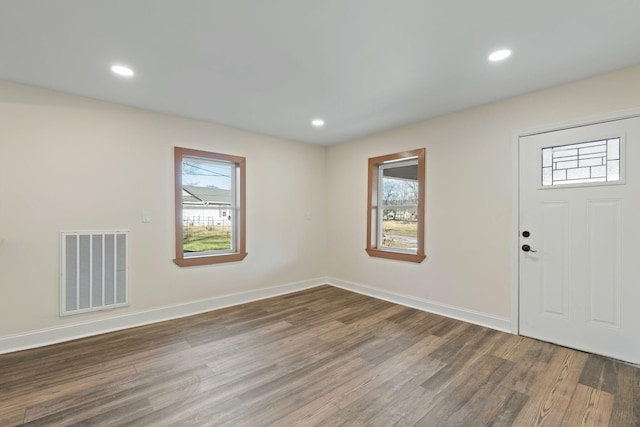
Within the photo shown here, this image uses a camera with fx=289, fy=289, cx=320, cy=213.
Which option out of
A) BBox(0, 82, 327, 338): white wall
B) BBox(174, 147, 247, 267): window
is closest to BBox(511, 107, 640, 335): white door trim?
BBox(0, 82, 327, 338): white wall

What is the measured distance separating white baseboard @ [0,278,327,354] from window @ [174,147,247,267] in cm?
55

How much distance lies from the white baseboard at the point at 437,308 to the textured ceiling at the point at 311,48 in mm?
2439

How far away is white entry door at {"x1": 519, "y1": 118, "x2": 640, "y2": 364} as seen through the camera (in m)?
2.49

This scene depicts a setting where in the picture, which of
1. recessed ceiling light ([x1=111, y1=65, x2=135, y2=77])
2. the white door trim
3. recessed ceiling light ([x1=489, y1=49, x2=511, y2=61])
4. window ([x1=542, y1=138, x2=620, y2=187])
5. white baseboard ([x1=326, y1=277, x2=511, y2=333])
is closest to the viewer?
recessed ceiling light ([x1=489, y1=49, x2=511, y2=61])

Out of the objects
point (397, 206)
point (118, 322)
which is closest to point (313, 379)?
point (118, 322)

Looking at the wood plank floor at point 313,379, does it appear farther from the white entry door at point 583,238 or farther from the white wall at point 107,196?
the white wall at point 107,196

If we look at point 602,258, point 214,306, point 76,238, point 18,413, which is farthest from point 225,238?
point 602,258

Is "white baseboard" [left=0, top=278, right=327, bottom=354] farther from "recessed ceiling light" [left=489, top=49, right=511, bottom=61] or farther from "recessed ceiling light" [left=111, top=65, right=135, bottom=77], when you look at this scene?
"recessed ceiling light" [left=489, top=49, right=511, bottom=61]

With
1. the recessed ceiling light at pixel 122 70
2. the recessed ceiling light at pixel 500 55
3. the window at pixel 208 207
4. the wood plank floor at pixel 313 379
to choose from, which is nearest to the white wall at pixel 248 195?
the window at pixel 208 207

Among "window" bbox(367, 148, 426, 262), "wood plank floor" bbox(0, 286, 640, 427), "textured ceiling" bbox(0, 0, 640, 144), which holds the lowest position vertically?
"wood plank floor" bbox(0, 286, 640, 427)

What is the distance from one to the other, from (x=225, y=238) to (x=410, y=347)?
2.86 meters

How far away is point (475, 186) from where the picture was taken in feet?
11.3

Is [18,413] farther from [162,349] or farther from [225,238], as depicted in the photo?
[225,238]

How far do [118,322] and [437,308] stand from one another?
381 centimetres
